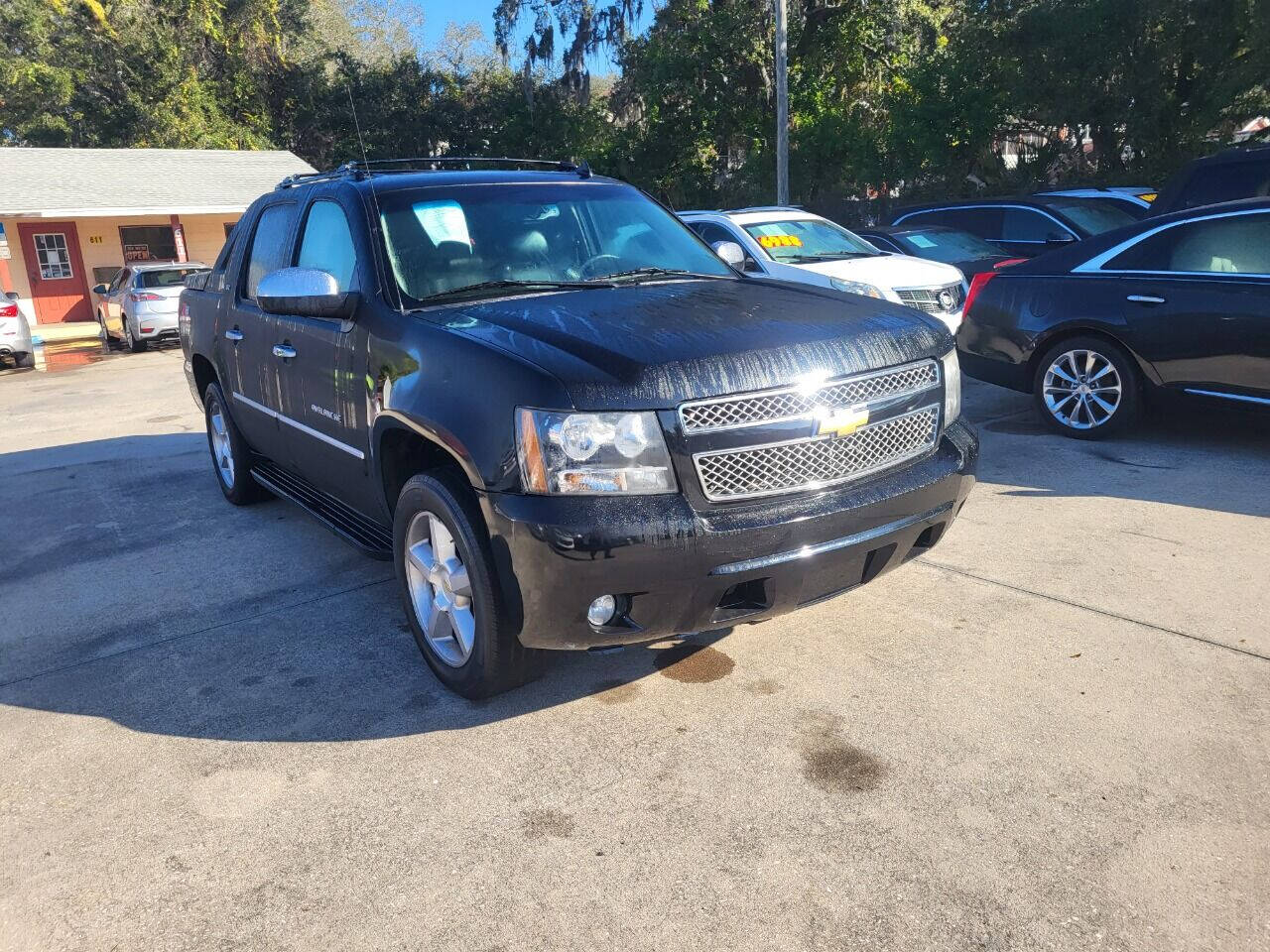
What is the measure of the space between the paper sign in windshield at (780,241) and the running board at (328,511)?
5.80m

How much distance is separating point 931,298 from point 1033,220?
11.9 feet

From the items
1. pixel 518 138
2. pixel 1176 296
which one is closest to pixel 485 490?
pixel 1176 296

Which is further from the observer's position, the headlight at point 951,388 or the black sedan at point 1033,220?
the black sedan at point 1033,220

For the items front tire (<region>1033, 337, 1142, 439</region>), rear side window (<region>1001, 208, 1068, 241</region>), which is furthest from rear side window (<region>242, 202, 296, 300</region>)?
rear side window (<region>1001, 208, 1068, 241</region>)

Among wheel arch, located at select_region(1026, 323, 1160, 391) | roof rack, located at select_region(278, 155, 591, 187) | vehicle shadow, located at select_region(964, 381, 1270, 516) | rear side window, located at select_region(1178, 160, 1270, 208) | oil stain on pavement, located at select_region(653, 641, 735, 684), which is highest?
roof rack, located at select_region(278, 155, 591, 187)

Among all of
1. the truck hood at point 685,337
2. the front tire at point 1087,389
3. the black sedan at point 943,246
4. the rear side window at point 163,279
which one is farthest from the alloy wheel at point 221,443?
the rear side window at point 163,279

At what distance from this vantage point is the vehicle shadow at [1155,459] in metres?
5.64

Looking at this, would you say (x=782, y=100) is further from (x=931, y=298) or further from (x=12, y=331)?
(x=12, y=331)

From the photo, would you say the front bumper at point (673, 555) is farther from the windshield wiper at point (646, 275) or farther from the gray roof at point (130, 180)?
the gray roof at point (130, 180)

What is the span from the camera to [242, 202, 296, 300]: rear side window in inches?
198

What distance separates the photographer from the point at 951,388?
3828 millimetres

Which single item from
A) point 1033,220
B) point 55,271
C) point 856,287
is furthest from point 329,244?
point 55,271

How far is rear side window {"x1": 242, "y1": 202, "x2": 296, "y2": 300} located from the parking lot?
154 centimetres

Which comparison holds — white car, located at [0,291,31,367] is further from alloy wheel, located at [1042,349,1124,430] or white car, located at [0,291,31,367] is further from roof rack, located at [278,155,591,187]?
alloy wheel, located at [1042,349,1124,430]
